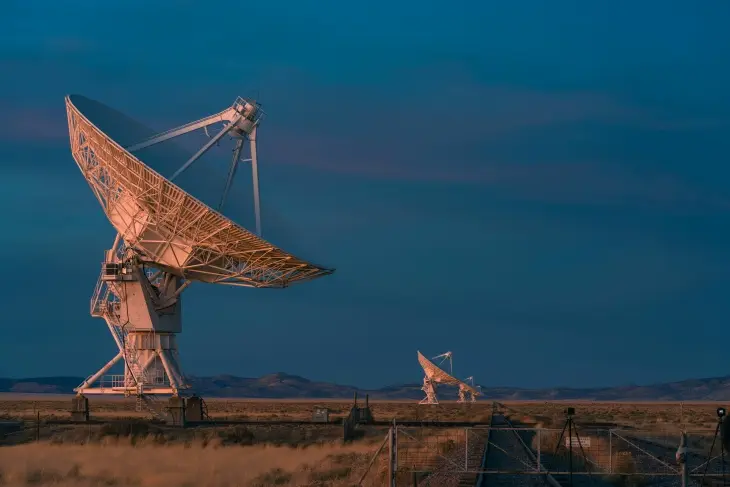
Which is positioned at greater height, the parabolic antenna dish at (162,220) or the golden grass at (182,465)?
the parabolic antenna dish at (162,220)

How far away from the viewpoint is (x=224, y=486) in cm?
2991

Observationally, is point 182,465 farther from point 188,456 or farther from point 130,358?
point 130,358

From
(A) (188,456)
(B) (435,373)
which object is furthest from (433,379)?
(A) (188,456)

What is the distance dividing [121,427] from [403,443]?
12230mm

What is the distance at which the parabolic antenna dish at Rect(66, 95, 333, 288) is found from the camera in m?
49.9

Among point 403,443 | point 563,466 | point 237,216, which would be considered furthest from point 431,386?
point 563,466

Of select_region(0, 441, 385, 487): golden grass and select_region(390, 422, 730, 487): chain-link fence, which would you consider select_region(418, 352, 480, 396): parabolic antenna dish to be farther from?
select_region(0, 441, 385, 487): golden grass

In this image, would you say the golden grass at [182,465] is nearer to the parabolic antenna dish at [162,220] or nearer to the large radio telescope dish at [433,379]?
the parabolic antenna dish at [162,220]

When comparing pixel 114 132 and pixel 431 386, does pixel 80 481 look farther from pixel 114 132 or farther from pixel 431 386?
pixel 431 386

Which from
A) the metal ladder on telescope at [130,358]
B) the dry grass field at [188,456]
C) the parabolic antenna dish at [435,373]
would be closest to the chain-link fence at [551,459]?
the dry grass field at [188,456]

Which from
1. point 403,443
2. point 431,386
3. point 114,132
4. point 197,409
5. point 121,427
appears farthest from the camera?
point 431,386

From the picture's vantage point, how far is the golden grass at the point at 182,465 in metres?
30.5

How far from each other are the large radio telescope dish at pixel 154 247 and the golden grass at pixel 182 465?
11971 millimetres

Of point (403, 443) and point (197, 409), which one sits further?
point (197, 409)
